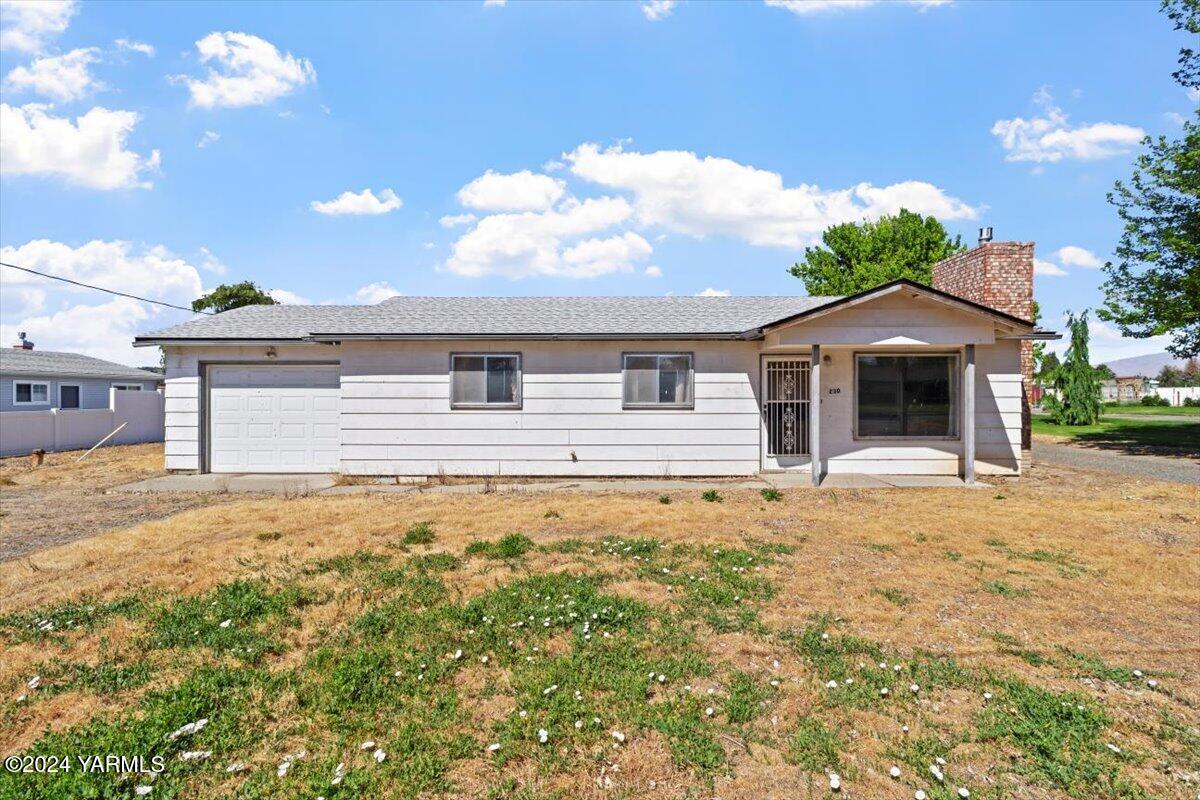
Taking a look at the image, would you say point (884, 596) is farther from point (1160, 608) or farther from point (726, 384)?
point (726, 384)

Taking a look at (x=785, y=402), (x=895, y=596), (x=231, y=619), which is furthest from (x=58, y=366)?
(x=895, y=596)

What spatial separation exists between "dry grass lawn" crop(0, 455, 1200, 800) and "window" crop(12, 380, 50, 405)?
74.0 ft

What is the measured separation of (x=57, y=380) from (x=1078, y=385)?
44.9m

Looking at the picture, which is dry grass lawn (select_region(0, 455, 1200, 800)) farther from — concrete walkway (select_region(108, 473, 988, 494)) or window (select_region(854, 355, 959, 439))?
window (select_region(854, 355, 959, 439))

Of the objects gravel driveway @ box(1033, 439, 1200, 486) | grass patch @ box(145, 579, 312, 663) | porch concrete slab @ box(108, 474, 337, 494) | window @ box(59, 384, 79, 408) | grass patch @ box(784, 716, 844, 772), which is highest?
window @ box(59, 384, 79, 408)

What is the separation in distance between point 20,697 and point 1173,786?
596 cm

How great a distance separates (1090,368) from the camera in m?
27.5

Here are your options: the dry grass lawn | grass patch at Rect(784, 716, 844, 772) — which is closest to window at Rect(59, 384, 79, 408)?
the dry grass lawn

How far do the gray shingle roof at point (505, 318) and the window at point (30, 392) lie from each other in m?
15.5

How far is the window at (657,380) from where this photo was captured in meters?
11.5

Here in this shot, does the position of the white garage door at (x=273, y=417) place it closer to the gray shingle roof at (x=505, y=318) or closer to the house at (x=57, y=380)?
the gray shingle roof at (x=505, y=318)

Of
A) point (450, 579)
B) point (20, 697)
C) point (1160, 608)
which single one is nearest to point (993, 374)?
point (1160, 608)

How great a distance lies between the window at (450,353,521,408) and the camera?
1148 cm

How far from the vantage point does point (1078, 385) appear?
27.1 metres
